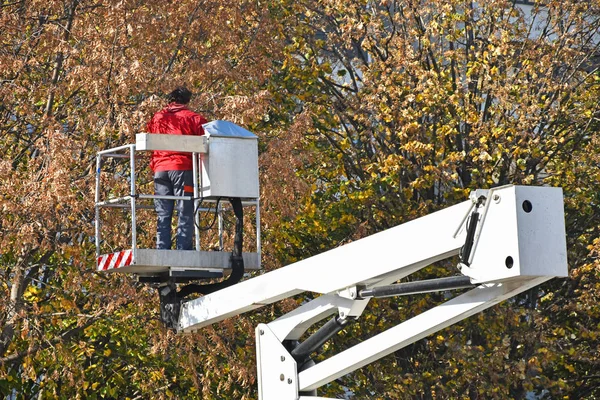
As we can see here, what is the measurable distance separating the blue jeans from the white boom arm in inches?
27.7

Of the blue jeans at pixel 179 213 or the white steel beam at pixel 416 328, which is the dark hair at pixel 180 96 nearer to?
the blue jeans at pixel 179 213

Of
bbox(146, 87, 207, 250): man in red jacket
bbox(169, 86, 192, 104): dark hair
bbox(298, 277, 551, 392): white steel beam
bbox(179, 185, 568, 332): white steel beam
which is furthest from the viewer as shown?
bbox(169, 86, 192, 104): dark hair

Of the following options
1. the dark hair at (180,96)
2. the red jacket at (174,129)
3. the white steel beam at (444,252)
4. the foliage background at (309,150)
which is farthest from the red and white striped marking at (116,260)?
the foliage background at (309,150)

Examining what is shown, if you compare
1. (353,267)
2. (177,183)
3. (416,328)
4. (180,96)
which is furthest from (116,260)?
(416,328)

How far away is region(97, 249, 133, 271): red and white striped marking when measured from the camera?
8641mm

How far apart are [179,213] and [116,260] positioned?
0.70 metres

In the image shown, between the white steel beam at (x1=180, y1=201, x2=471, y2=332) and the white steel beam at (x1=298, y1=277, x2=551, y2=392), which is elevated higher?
the white steel beam at (x1=180, y1=201, x2=471, y2=332)

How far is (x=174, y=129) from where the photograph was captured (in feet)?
31.1

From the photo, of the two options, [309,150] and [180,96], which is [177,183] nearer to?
[180,96]

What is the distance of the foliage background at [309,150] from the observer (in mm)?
12836

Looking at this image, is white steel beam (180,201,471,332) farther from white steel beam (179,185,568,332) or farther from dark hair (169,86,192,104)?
dark hair (169,86,192,104)

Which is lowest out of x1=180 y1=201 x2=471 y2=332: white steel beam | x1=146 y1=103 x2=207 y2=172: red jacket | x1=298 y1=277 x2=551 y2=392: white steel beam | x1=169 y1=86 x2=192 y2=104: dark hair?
x1=298 y1=277 x2=551 y2=392: white steel beam

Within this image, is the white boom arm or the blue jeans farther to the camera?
the blue jeans

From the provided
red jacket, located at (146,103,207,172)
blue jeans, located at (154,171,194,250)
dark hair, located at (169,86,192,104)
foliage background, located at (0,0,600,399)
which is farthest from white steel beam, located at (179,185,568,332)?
foliage background, located at (0,0,600,399)
